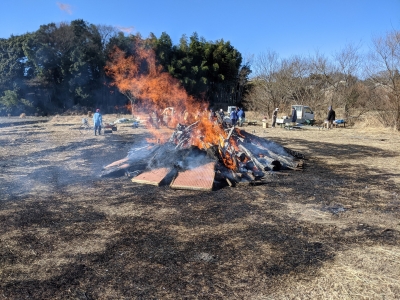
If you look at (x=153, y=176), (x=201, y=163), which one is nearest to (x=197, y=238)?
(x=153, y=176)

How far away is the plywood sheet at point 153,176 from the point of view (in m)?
7.28

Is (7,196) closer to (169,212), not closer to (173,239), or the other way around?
(169,212)

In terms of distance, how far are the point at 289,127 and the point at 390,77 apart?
23.8ft

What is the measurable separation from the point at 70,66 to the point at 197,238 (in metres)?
31.4

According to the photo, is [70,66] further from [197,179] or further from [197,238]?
[197,238]

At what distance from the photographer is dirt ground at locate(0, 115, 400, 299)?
3.29 meters

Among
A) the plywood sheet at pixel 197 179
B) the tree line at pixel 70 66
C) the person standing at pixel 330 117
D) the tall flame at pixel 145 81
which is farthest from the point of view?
the tree line at pixel 70 66

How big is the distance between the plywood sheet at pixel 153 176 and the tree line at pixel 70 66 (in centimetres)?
2532

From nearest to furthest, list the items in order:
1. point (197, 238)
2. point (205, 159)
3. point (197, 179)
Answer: point (197, 238) < point (197, 179) < point (205, 159)

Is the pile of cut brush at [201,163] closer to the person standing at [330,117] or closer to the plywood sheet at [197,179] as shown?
the plywood sheet at [197,179]

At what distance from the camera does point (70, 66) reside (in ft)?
103

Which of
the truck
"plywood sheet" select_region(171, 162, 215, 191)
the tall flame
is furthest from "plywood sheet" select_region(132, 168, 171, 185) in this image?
the truck

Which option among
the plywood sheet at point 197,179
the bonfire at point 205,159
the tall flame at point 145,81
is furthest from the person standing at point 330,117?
the plywood sheet at point 197,179

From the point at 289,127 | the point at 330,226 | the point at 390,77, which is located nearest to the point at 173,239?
the point at 330,226
